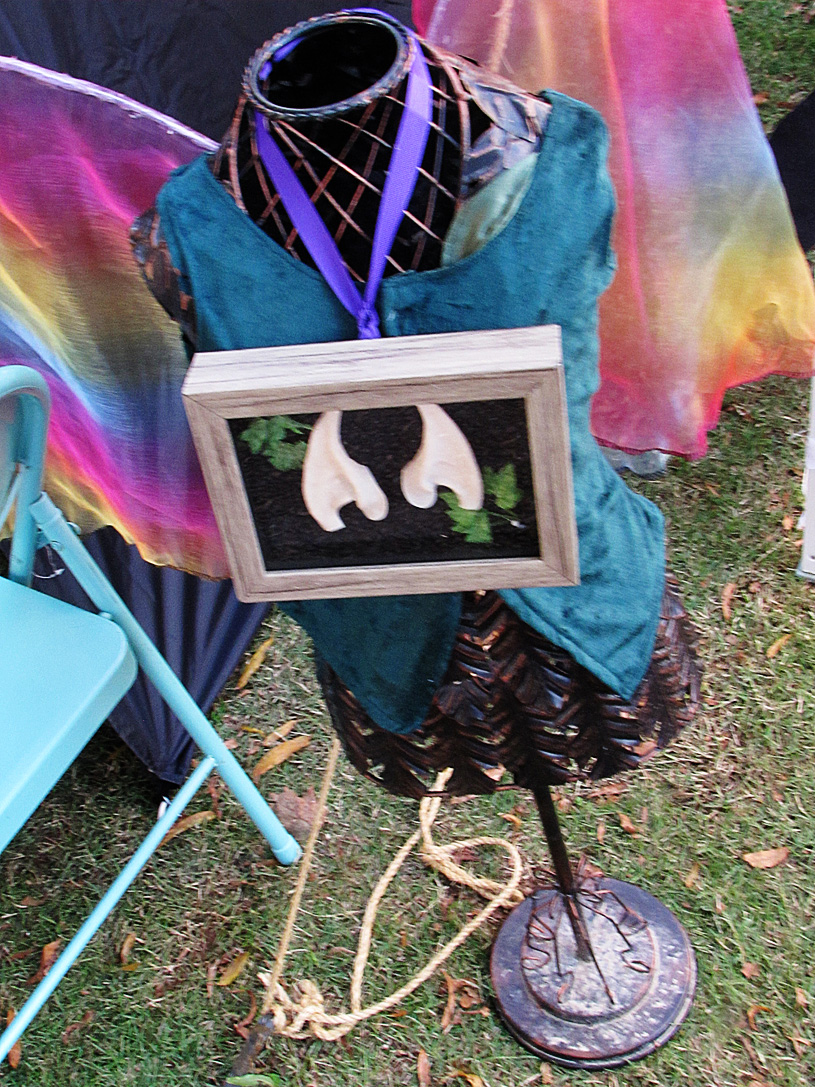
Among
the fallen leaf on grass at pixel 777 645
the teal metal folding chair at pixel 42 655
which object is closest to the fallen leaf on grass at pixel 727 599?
the fallen leaf on grass at pixel 777 645

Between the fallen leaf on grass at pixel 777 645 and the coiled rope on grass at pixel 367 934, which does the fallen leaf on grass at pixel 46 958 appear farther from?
the fallen leaf on grass at pixel 777 645

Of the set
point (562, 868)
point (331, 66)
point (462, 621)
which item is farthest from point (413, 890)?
point (331, 66)

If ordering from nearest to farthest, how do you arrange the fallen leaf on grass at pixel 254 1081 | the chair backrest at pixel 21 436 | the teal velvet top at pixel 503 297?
the teal velvet top at pixel 503 297 < the chair backrest at pixel 21 436 < the fallen leaf on grass at pixel 254 1081

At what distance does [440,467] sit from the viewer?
875 mm

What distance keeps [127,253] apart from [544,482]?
1.03 metres

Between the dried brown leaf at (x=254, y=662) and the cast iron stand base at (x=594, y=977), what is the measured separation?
821mm

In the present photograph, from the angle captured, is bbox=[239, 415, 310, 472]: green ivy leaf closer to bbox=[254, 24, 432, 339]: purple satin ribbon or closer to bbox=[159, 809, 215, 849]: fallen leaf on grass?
bbox=[254, 24, 432, 339]: purple satin ribbon

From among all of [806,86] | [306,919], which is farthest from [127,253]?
[806,86]

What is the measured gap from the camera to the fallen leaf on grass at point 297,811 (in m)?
2.11

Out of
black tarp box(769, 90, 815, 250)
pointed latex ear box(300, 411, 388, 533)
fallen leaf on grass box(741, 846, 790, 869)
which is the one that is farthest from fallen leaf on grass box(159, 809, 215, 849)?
black tarp box(769, 90, 815, 250)

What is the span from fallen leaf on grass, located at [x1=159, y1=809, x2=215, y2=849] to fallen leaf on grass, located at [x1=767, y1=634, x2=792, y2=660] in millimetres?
1158

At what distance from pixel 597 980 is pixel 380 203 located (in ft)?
4.35

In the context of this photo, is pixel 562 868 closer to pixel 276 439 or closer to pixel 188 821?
pixel 188 821

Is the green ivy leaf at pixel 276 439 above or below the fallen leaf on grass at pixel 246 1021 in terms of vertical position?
above
